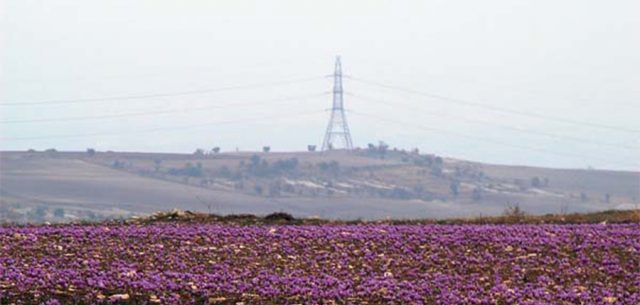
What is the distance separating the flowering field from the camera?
2078cm

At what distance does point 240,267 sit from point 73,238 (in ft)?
19.1

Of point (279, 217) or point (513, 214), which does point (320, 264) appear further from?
point (513, 214)

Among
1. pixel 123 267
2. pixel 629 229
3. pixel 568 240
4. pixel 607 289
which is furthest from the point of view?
pixel 629 229

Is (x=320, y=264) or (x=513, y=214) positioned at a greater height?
(x=513, y=214)

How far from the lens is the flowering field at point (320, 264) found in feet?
→ 68.2

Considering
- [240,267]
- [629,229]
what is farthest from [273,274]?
[629,229]

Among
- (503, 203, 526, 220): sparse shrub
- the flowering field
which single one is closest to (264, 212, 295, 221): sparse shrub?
the flowering field

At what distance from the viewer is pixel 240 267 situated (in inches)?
947

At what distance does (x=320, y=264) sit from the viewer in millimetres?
24766

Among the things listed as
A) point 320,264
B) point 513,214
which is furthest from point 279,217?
point 320,264

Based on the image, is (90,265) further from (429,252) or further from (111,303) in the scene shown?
(429,252)

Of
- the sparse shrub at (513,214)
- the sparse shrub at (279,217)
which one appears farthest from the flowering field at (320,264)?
the sparse shrub at (513,214)

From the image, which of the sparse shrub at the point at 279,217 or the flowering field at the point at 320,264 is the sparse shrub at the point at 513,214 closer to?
the flowering field at the point at 320,264

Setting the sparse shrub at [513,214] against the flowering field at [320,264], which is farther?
the sparse shrub at [513,214]
